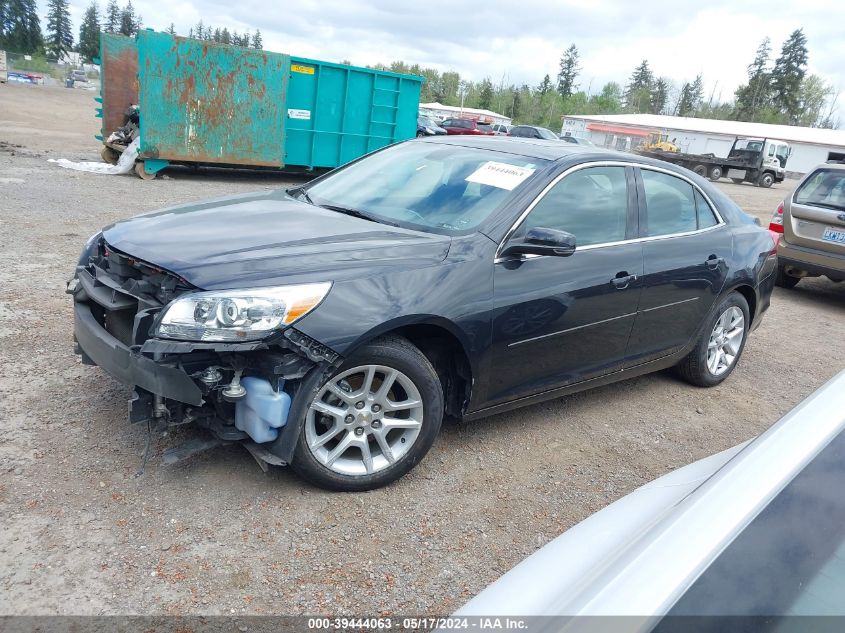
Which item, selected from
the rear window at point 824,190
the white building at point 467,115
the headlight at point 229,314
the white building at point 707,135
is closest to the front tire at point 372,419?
the headlight at point 229,314

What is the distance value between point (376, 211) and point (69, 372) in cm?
206

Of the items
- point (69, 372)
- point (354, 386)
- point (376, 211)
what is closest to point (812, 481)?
point (354, 386)

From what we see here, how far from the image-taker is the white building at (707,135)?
53.4 meters

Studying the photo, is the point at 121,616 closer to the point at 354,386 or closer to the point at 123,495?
the point at 123,495

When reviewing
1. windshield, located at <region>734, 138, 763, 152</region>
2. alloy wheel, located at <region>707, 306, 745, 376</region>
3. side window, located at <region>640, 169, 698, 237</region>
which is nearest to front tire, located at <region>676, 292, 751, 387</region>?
alloy wheel, located at <region>707, 306, 745, 376</region>

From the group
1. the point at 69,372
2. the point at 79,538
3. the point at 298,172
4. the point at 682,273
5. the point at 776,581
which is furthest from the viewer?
the point at 298,172

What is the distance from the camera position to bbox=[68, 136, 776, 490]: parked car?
2.79m

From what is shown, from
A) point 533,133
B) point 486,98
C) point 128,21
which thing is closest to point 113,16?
point 128,21

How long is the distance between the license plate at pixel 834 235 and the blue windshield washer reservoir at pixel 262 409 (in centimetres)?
733

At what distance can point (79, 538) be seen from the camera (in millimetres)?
2664

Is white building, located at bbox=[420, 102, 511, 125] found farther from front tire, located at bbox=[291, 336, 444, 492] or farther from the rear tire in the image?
front tire, located at bbox=[291, 336, 444, 492]

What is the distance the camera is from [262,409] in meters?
2.78

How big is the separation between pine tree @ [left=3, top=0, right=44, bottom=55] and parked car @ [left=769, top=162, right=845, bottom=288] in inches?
3833

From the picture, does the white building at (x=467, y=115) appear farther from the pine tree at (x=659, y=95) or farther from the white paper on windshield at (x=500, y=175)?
the white paper on windshield at (x=500, y=175)
